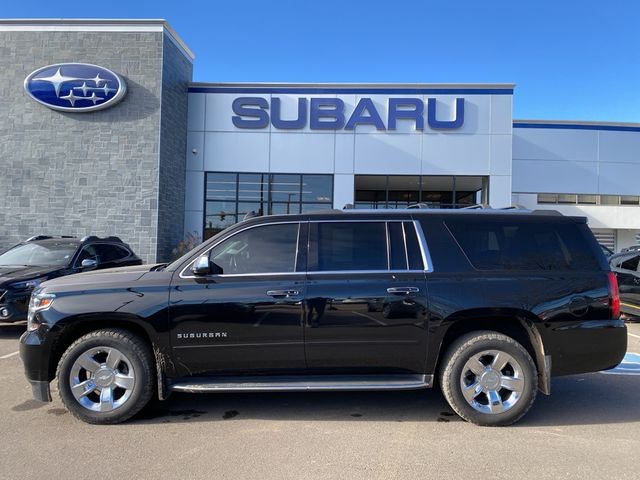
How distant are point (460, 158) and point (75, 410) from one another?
14699 mm

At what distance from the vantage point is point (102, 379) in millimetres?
3891

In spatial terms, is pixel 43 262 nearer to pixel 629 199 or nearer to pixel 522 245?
pixel 522 245

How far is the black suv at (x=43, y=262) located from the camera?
22.0ft

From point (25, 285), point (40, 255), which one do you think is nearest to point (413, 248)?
point (25, 285)

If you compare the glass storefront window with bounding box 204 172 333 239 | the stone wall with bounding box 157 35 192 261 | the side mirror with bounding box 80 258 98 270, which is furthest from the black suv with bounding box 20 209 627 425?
the glass storefront window with bounding box 204 172 333 239

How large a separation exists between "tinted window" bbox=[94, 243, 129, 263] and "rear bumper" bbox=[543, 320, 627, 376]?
25.0 ft

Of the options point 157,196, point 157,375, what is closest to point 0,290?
point 157,375

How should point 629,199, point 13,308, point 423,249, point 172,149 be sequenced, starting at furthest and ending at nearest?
point 629,199 < point 172,149 < point 13,308 < point 423,249

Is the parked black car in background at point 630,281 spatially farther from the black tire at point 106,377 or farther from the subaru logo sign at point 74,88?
the subaru logo sign at point 74,88

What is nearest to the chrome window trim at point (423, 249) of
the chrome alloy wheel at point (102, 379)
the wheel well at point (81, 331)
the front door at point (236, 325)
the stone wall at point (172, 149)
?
the front door at point (236, 325)

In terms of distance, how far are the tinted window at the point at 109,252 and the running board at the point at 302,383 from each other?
18.0ft

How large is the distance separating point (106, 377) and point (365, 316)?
2.32 metres

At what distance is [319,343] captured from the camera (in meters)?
3.89

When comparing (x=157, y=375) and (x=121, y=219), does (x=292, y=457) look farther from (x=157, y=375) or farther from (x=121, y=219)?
(x=121, y=219)
